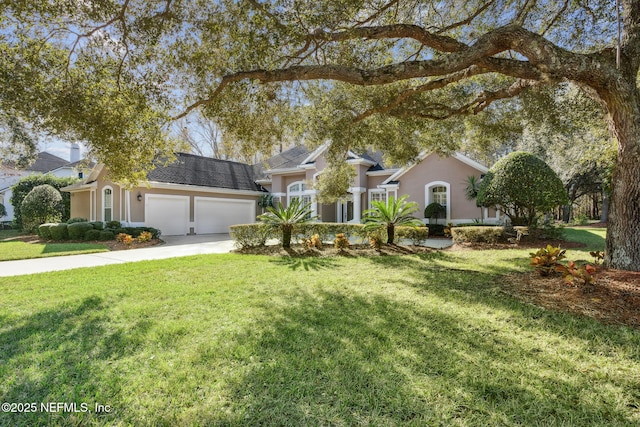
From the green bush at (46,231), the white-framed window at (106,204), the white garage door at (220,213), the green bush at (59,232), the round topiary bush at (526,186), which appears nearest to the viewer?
the round topiary bush at (526,186)

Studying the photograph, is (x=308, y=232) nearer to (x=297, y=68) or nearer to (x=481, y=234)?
(x=481, y=234)

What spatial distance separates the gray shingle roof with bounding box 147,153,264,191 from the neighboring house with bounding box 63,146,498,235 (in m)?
0.05

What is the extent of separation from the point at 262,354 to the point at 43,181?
87.3 feet

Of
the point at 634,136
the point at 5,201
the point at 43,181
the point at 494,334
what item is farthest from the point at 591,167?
the point at 5,201

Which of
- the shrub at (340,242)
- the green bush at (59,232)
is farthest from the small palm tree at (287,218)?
the green bush at (59,232)

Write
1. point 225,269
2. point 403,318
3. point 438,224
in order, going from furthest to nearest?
point 438,224
point 225,269
point 403,318

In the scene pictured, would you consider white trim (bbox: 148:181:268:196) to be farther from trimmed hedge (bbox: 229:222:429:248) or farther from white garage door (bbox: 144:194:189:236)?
trimmed hedge (bbox: 229:222:429:248)

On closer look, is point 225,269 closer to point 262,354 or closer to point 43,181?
point 262,354

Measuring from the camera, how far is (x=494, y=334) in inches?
143

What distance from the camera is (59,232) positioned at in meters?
14.8

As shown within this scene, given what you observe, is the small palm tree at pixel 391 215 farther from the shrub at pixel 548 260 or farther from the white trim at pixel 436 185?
the white trim at pixel 436 185

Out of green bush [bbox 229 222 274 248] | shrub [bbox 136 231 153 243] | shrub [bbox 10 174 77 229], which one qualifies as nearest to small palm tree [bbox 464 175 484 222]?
green bush [bbox 229 222 274 248]

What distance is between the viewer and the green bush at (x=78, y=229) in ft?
47.7

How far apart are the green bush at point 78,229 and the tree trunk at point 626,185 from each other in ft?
59.6
